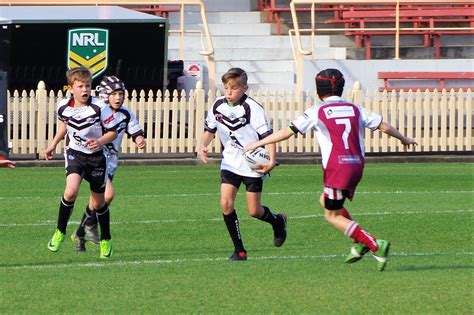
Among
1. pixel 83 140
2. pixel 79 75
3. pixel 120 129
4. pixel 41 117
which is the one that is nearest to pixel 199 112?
pixel 41 117

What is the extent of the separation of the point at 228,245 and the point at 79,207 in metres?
4.43

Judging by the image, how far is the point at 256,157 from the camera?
1207cm

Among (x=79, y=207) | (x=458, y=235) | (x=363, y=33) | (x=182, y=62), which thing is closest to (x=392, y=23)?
(x=363, y=33)

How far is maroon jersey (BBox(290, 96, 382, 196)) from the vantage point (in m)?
10.7

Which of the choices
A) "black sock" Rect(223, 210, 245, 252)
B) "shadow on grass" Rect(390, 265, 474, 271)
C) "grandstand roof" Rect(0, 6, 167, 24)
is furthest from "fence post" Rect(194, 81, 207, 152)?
"shadow on grass" Rect(390, 265, 474, 271)

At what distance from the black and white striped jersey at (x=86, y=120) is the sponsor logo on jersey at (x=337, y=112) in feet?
7.82

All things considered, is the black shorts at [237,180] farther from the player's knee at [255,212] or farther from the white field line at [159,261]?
the white field line at [159,261]

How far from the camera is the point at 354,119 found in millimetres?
10789

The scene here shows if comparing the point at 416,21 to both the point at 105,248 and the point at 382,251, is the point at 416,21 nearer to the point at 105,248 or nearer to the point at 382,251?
the point at 105,248

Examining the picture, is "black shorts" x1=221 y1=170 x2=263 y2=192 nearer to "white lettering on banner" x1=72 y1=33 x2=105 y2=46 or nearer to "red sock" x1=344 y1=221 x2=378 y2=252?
"red sock" x1=344 y1=221 x2=378 y2=252

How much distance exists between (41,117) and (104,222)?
1339 centimetres

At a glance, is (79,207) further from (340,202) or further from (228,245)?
(340,202)

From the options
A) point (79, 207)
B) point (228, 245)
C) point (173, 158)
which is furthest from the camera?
point (173, 158)

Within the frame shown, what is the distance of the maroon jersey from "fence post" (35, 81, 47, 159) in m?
15.0
